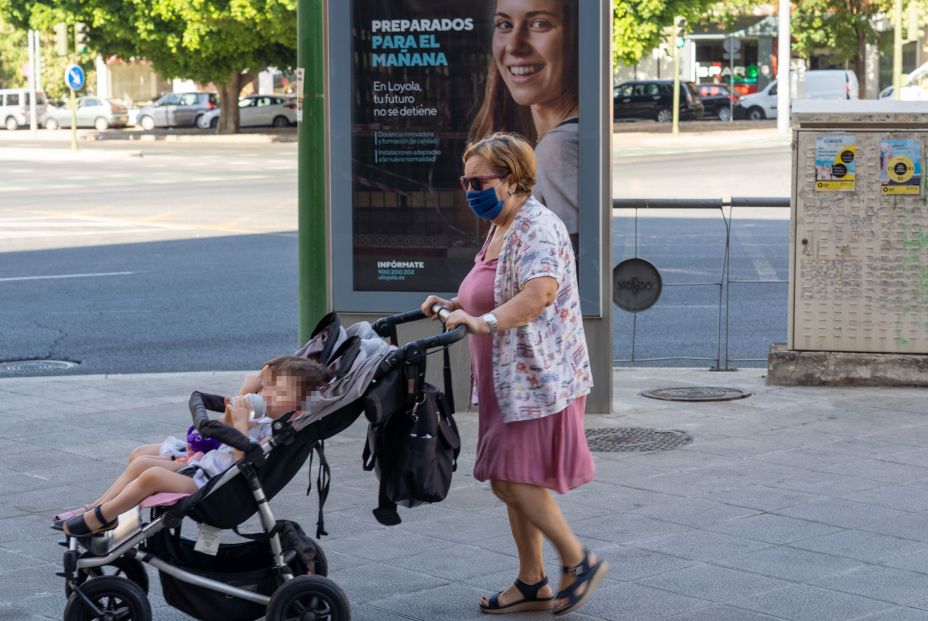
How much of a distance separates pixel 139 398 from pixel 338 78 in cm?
244

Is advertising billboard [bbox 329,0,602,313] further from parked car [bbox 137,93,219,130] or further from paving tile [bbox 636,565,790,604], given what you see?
parked car [bbox 137,93,219,130]

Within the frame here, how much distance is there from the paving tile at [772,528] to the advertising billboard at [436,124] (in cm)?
256

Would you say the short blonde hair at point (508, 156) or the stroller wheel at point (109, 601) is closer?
the stroller wheel at point (109, 601)


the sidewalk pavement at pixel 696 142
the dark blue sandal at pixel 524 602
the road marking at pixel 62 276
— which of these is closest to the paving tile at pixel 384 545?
the dark blue sandal at pixel 524 602

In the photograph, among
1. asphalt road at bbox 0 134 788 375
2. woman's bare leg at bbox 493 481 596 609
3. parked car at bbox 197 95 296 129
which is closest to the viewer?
woman's bare leg at bbox 493 481 596 609

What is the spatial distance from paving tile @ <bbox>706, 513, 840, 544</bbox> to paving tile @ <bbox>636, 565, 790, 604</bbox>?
49 centimetres

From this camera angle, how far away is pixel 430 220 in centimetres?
841

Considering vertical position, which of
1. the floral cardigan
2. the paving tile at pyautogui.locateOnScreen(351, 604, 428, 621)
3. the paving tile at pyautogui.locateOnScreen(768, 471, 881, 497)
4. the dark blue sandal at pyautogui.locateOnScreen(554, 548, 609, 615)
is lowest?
the paving tile at pyautogui.locateOnScreen(768, 471, 881, 497)

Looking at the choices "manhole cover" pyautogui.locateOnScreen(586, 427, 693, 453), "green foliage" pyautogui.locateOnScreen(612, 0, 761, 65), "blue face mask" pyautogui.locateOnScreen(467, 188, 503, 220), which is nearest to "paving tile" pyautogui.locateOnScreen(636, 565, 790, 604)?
"blue face mask" pyautogui.locateOnScreen(467, 188, 503, 220)

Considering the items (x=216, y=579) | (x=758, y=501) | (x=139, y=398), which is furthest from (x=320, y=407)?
(x=139, y=398)

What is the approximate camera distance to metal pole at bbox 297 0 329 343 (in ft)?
27.4

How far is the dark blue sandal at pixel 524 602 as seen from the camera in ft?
15.9

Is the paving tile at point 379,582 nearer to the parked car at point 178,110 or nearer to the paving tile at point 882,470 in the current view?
the paving tile at point 882,470

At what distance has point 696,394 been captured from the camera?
29.3 feet
